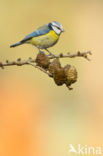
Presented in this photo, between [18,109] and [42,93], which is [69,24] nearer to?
[42,93]

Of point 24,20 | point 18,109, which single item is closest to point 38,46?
point 18,109

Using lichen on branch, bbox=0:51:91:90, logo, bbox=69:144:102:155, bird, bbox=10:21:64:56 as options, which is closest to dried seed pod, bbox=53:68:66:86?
lichen on branch, bbox=0:51:91:90

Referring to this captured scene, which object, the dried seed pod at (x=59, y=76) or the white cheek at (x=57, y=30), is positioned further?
the white cheek at (x=57, y=30)

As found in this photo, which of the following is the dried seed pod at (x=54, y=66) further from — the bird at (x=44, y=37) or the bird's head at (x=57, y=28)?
the bird's head at (x=57, y=28)

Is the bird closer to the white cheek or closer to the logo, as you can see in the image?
the white cheek

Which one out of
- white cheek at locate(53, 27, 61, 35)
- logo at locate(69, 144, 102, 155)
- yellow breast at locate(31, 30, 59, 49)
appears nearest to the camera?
yellow breast at locate(31, 30, 59, 49)

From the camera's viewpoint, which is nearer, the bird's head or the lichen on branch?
the lichen on branch

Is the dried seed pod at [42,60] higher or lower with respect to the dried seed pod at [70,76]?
higher

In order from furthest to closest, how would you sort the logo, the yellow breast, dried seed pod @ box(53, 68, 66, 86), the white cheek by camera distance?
the logo < the white cheek < the yellow breast < dried seed pod @ box(53, 68, 66, 86)

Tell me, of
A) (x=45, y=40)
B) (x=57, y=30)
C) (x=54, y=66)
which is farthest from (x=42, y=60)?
(x=57, y=30)

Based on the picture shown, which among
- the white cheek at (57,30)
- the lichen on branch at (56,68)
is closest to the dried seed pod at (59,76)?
the lichen on branch at (56,68)
